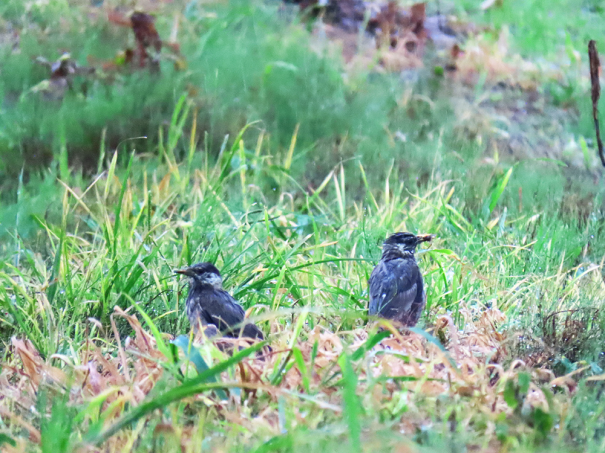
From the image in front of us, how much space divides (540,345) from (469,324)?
1.73 feet

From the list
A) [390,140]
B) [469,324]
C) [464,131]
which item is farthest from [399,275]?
[464,131]

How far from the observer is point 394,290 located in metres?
4.02

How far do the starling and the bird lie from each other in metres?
0.74

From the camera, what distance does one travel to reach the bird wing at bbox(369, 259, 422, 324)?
158 inches

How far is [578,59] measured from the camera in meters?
8.96

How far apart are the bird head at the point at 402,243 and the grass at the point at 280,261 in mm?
216

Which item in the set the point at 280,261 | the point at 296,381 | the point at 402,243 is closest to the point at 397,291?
the point at 402,243

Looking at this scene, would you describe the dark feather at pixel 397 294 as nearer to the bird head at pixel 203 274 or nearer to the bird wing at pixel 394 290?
the bird wing at pixel 394 290

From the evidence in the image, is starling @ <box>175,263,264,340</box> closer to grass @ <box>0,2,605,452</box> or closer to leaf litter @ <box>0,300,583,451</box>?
grass @ <box>0,2,605,452</box>

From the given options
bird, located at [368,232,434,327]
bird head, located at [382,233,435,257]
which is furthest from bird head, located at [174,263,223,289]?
bird head, located at [382,233,435,257]

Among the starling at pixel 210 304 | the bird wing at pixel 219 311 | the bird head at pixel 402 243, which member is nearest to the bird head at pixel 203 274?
the starling at pixel 210 304

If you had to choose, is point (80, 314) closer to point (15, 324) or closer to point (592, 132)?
point (15, 324)

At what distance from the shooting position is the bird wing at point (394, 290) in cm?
402

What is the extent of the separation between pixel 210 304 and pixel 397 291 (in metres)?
0.98
